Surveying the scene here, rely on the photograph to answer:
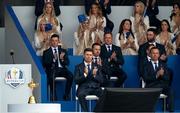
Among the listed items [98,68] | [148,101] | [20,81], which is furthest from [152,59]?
[148,101]

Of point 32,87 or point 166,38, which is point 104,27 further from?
point 32,87

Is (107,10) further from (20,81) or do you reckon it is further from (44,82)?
(20,81)

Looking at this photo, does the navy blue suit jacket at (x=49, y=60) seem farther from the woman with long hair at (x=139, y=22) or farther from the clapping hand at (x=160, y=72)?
the woman with long hair at (x=139, y=22)

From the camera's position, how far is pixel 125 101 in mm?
9289

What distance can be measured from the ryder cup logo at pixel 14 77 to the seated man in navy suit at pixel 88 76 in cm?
213

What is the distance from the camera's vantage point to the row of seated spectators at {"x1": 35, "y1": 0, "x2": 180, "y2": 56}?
17.5 metres

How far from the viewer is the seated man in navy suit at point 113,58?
16562mm

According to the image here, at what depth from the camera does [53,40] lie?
16547mm

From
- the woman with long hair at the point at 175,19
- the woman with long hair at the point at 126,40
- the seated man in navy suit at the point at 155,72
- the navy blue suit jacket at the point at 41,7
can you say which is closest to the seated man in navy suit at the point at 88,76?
the seated man in navy suit at the point at 155,72

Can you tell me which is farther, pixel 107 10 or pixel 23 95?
pixel 107 10

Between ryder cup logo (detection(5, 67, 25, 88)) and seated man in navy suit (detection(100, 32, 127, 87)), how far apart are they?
3.33m

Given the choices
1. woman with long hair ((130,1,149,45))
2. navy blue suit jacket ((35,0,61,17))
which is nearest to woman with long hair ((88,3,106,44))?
woman with long hair ((130,1,149,45))

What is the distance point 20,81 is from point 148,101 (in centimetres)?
440

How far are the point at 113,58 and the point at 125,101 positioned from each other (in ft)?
24.4
